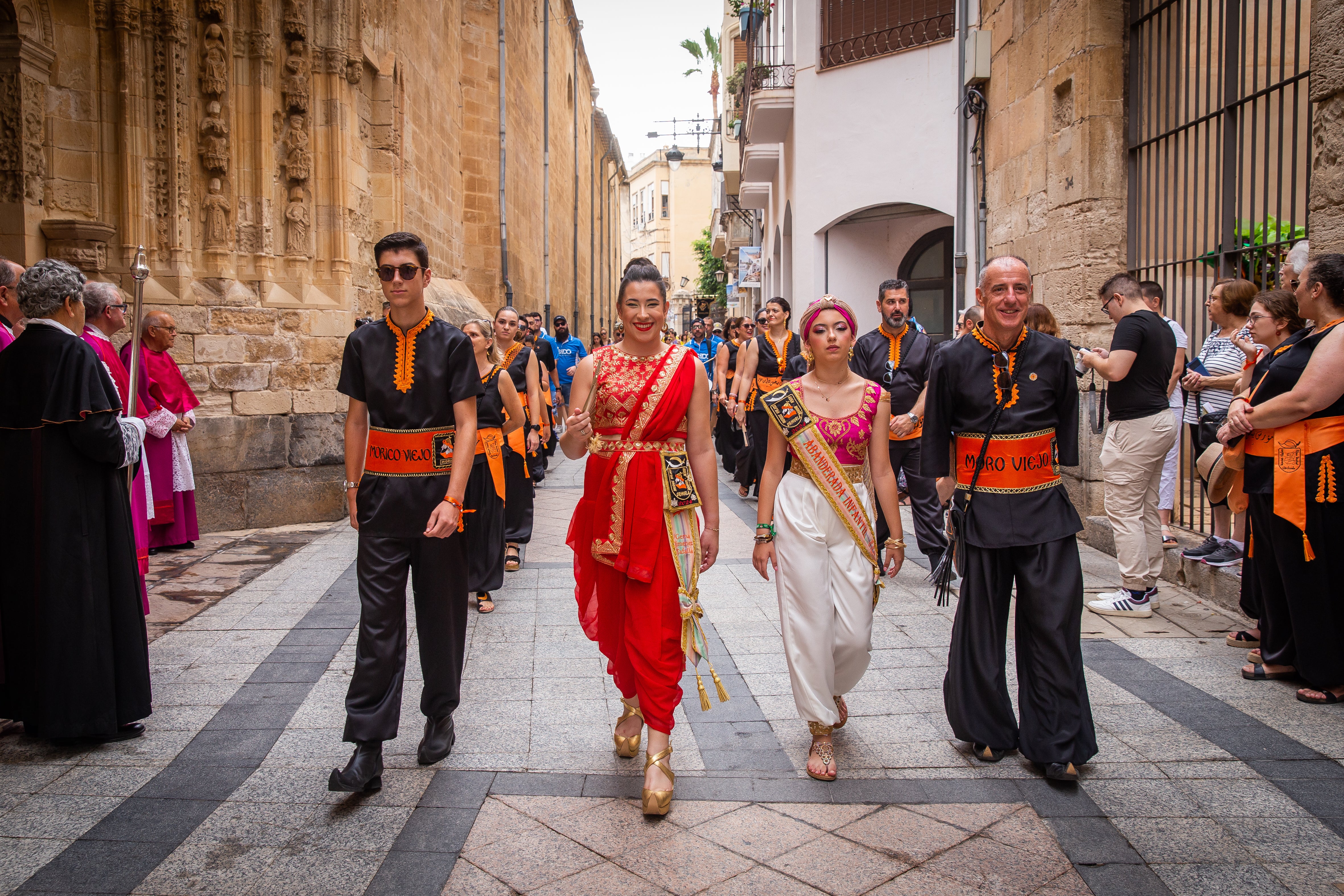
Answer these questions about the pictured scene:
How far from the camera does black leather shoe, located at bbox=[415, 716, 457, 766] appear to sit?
3862mm

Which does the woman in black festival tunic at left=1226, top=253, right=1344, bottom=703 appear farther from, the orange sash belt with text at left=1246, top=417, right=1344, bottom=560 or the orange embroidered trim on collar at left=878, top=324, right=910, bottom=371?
→ the orange embroidered trim on collar at left=878, top=324, right=910, bottom=371

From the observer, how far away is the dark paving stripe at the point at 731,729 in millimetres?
3875

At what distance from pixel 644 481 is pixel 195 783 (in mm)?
1959

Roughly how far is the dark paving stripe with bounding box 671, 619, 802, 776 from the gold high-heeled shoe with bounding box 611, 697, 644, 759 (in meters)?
0.16

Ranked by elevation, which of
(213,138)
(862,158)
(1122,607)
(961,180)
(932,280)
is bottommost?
(1122,607)

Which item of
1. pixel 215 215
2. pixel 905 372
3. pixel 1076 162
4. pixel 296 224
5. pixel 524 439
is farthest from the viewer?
pixel 296 224

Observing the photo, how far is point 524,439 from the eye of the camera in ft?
23.7

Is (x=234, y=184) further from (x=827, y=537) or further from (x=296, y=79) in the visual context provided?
(x=827, y=537)

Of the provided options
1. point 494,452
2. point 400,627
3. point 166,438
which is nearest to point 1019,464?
point 400,627

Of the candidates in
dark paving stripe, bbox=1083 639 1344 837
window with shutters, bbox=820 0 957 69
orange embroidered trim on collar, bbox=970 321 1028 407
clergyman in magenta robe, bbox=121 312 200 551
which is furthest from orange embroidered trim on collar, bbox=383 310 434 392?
window with shutters, bbox=820 0 957 69

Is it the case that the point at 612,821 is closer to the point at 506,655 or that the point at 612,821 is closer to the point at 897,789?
the point at 897,789

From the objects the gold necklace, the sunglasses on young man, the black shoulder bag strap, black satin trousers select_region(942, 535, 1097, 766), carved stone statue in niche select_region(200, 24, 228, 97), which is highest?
carved stone statue in niche select_region(200, 24, 228, 97)

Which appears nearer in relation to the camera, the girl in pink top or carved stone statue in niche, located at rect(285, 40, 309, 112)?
the girl in pink top

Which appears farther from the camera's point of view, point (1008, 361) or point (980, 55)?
point (980, 55)
